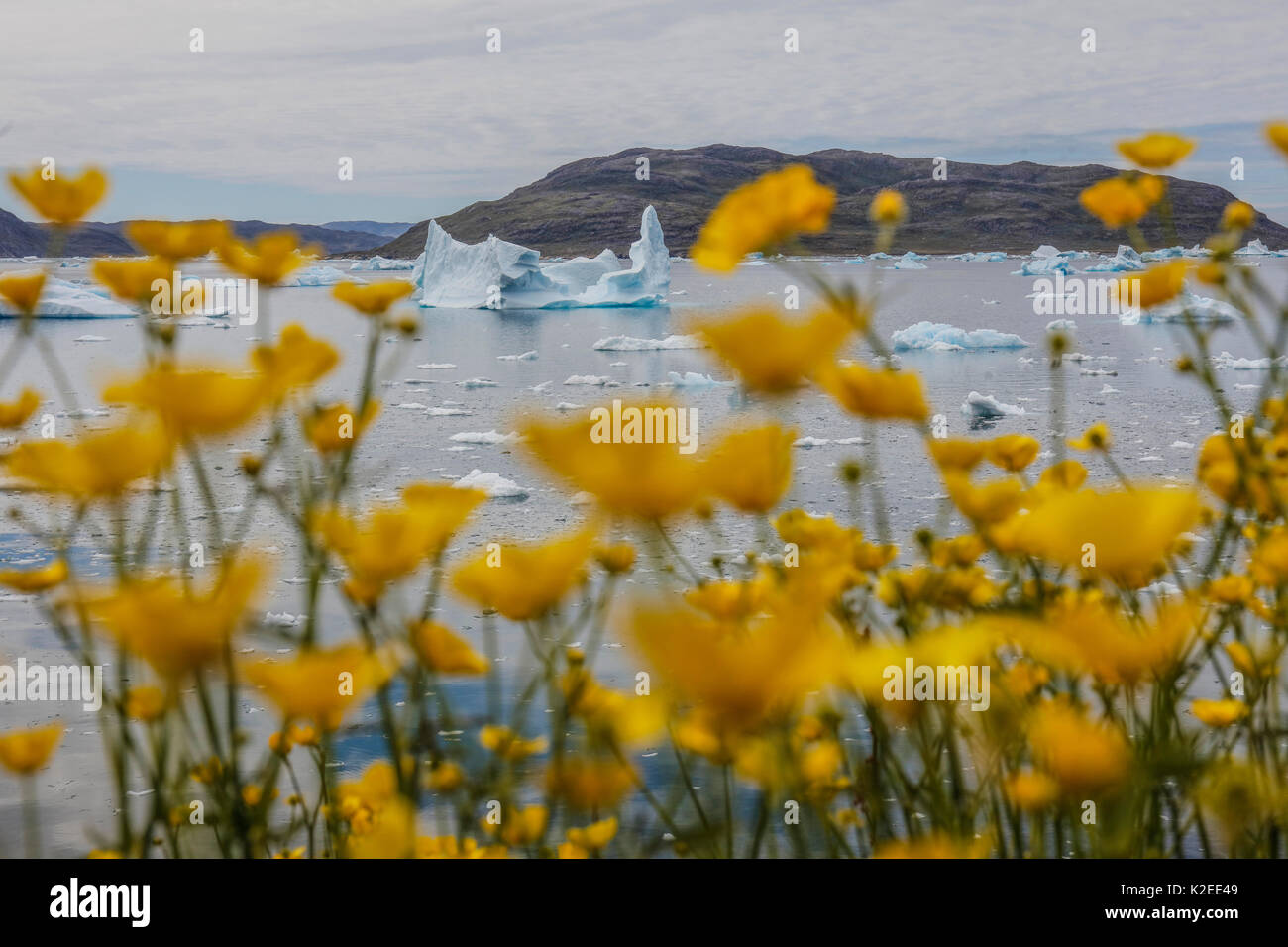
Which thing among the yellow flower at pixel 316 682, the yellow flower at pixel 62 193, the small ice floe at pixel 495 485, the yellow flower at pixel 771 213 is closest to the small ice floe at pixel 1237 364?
the small ice floe at pixel 495 485

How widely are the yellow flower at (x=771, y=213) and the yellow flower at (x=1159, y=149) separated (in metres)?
0.57

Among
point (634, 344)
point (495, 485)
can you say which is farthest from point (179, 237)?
point (634, 344)

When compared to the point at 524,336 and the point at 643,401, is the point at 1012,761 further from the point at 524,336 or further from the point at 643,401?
A: the point at 524,336

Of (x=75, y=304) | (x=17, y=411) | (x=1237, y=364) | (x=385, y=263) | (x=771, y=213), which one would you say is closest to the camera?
(x=771, y=213)

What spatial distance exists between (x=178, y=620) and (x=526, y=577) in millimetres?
192

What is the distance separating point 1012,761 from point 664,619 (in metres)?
0.62

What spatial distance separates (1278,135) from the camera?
1199 millimetres

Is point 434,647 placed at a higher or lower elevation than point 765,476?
lower

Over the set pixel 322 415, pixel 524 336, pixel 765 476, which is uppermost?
pixel 524 336

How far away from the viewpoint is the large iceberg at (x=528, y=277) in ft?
65.9

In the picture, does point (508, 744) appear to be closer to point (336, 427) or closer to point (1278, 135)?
point (336, 427)

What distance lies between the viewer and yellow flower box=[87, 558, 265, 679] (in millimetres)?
597
